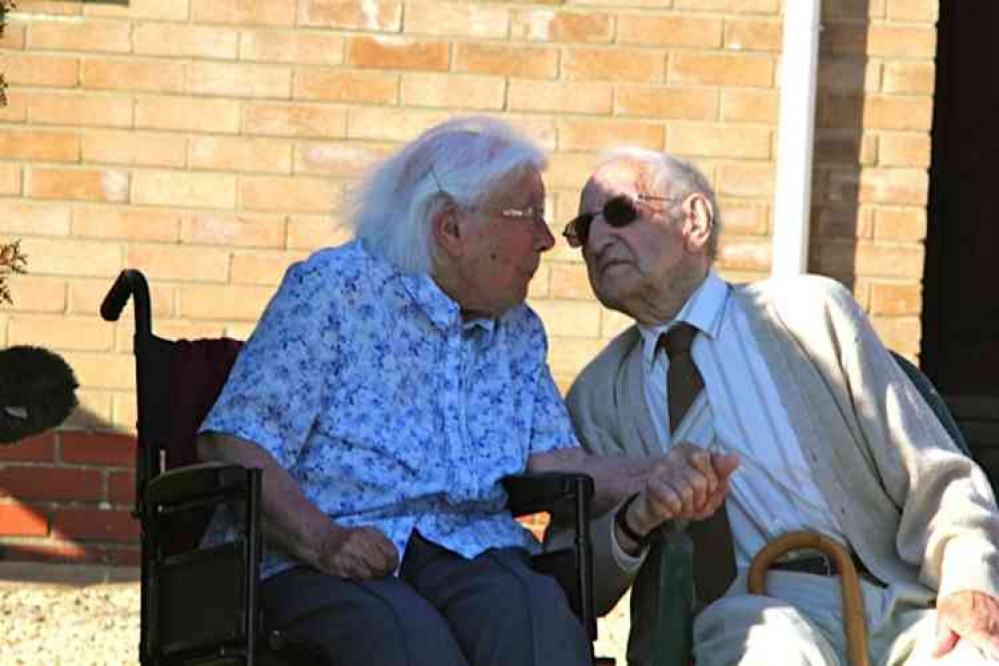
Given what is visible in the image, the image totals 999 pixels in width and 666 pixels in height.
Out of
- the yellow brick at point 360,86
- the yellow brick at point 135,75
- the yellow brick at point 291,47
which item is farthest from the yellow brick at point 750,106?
the yellow brick at point 135,75

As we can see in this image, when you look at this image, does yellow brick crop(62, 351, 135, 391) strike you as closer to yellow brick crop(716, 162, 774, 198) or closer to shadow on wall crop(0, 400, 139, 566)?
shadow on wall crop(0, 400, 139, 566)

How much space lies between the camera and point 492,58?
6.85 m

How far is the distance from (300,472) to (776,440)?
928 mm

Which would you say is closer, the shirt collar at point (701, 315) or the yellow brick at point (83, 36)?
the shirt collar at point (701, 315)

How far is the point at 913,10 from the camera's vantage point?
22.6 ft

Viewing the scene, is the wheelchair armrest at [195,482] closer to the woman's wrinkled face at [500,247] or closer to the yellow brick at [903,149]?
the woman's wrinkled face at [500,247]

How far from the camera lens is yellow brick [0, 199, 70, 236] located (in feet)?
22.5

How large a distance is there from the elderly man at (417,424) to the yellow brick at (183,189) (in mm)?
2131

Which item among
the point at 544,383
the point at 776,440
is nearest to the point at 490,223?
the point at 544,383

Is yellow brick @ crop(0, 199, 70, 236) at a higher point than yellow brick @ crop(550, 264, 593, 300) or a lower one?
higher

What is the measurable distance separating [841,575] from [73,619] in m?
2.70

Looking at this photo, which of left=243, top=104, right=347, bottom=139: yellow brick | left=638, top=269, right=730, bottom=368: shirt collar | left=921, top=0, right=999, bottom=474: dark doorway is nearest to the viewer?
left=638, top=269, right=730, bottom=368: shirt collar

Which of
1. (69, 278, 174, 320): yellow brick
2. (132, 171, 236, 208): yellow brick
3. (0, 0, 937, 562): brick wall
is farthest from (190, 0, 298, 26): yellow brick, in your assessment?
(69, 278, 174, 320): yellow brick

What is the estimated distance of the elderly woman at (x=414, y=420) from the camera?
429 cm
